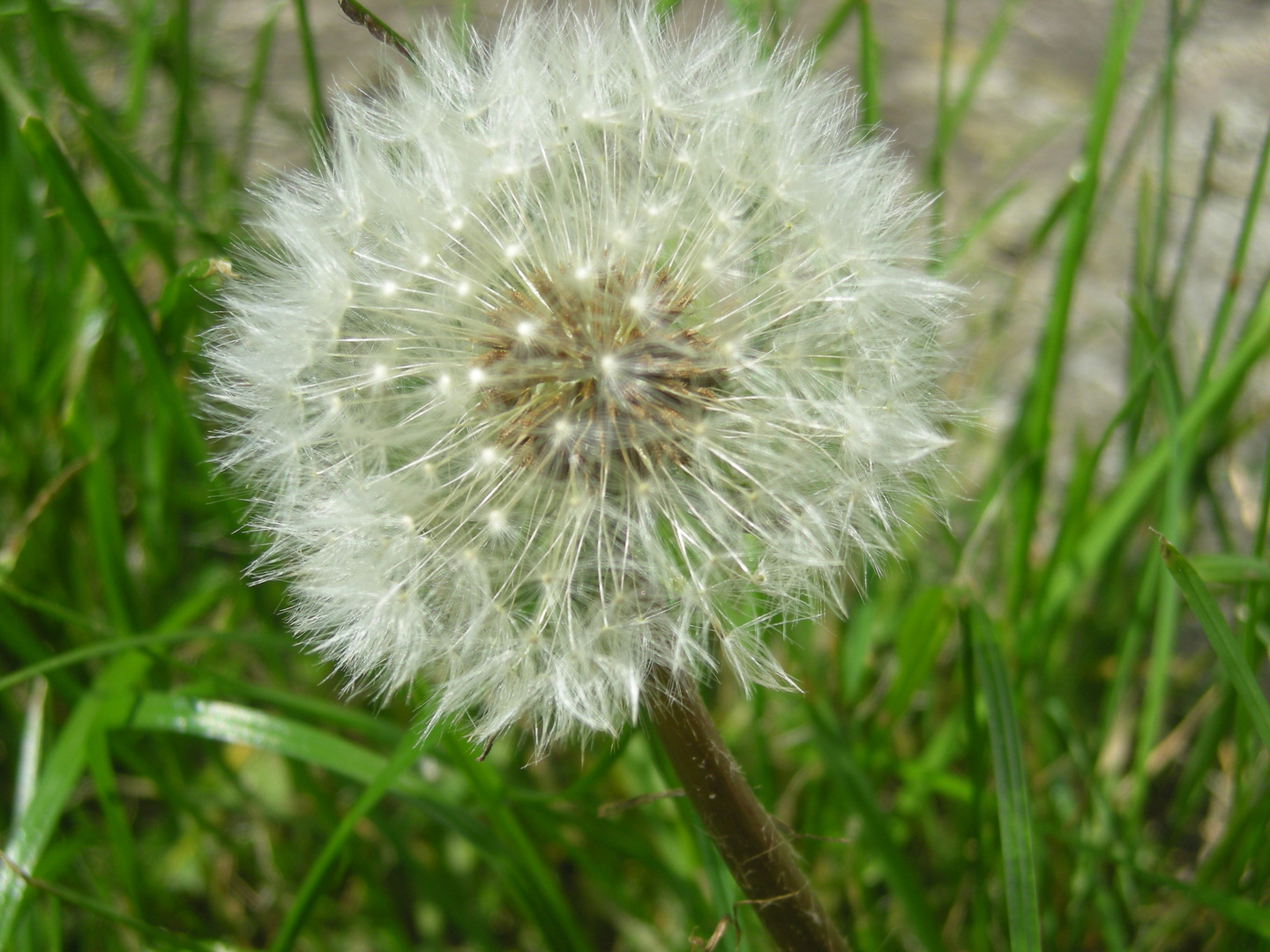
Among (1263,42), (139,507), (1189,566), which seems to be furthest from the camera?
(1263,42)

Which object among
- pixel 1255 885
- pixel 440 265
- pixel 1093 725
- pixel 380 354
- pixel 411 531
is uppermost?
pixel 440 265

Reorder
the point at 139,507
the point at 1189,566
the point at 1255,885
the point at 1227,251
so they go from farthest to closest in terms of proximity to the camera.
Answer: the point at 1227,251, the point at 139,507, the point at 1255,885, the point at 1189,566

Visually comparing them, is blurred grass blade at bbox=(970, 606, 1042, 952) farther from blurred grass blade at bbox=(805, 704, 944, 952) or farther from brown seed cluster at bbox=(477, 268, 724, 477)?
brown seed cluster at bbox=(477, 268, 724, 477)

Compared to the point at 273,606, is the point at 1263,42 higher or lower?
higher

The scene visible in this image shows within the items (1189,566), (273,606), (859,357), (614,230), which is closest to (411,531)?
(614,230)

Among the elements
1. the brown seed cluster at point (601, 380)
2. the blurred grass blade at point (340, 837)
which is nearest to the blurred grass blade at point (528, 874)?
the blurred grass blade at point (340, 837)

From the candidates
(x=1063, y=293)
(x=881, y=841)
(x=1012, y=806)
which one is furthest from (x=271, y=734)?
(x=1063, y=293)

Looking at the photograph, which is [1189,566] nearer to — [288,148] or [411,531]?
[411,531]

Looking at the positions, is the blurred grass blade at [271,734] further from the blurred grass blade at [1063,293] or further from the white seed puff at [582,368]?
the blurred grass blade at [1063,293]

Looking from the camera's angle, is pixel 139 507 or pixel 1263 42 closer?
pixel 139 507
